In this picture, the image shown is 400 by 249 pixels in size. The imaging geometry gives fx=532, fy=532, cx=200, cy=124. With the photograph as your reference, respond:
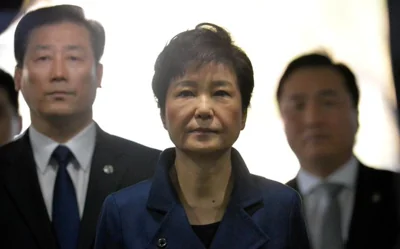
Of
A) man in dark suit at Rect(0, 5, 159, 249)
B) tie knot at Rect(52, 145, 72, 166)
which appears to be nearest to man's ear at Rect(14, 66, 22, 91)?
man in dark suit at Rect(0, 5, 159, 249)

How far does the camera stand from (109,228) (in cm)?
89

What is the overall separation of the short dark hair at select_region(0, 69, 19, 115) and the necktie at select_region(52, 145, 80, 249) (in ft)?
0.39

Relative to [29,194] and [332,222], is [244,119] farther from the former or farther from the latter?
[29,194]

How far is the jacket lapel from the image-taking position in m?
0.86

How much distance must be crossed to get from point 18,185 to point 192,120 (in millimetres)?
348

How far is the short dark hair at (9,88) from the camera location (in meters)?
0.98

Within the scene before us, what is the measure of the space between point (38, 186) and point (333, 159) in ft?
1.78

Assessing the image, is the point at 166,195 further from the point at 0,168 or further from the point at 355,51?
the point at 355,51

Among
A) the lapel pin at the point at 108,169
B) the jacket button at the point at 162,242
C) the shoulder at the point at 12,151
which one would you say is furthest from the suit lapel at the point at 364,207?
the shoulder at the point at 12,151

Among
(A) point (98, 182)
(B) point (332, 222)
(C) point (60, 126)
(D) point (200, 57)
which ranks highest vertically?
(D) point (200, 57)

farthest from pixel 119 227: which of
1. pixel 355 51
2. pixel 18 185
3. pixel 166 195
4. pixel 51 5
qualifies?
pixel 355 51

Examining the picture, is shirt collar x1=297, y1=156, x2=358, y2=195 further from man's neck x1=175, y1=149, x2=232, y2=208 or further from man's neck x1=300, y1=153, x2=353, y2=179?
man's neck x1=175, y1=149, x2=232, y2=208

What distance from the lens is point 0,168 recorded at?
0.97 m

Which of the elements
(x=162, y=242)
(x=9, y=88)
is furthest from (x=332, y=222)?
(x=9, y=88)
